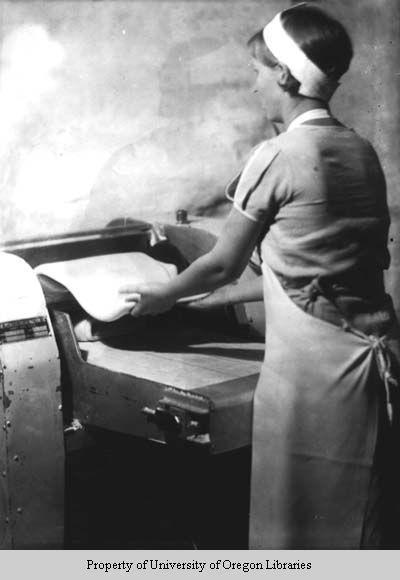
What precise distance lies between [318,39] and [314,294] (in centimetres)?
49

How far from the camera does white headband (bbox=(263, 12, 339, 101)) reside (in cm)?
148

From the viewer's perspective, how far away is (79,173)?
3.02 meters

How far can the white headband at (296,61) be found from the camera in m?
1.48

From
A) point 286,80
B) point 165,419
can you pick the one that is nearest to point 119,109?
point 286,80

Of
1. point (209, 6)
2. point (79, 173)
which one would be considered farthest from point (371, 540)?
point (209, 6)

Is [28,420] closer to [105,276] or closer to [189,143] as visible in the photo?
[105,276]

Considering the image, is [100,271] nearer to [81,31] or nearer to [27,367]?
[27,367]

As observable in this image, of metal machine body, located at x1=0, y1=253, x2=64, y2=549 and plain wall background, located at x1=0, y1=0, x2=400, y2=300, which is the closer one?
metal machine body, located at x1=0, y1=253, x2=64, y2=549

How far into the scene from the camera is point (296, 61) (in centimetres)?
148

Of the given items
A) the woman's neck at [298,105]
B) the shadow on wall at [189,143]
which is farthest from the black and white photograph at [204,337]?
the shadow on wall at [189,143]

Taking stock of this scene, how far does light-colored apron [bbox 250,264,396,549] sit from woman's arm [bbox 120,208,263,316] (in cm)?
6

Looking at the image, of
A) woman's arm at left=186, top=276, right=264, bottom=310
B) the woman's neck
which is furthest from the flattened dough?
the woman's neck

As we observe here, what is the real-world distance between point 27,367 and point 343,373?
28.5 inches

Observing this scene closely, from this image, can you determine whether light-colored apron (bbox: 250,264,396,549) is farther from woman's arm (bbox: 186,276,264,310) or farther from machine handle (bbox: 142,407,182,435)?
woman's arm (bbox: 186,276,264,310)
